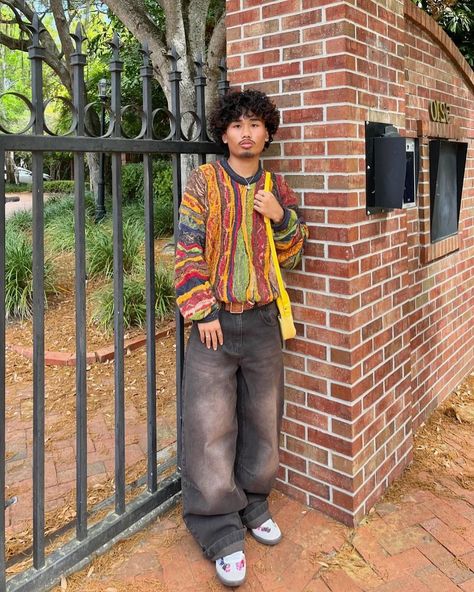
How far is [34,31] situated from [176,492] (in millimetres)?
2078

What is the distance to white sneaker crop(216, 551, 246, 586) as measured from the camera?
2105mm

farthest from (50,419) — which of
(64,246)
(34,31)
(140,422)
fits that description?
(64,246)

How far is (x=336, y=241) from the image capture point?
7.86 feet

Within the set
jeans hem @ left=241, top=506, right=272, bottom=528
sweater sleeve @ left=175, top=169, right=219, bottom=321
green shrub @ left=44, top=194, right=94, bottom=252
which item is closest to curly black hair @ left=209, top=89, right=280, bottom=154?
sweater sleeve @ left=175, top=169, right=219, bottom=321

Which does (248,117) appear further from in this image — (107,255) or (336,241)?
(107,255)

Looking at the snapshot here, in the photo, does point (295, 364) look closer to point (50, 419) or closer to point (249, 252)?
point (249, 252)

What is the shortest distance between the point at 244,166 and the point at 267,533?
5.18 feet

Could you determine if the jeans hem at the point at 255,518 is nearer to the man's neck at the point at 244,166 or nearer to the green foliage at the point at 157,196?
the man's neck at the point at 244,166

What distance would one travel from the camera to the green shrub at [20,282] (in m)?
6.09

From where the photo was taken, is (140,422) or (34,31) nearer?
(34,31)

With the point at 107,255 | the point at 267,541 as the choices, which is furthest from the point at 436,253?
the point at 107,255

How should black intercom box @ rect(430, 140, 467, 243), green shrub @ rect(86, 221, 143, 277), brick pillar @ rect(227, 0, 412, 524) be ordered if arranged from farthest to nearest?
green shrub @ rect(86, 221, 143, 277) → black intercom box @ rect(430, 140, 467, 243) → brick pillar @ rect(227, 0, 412, 524)

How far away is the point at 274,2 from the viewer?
96.3 inches

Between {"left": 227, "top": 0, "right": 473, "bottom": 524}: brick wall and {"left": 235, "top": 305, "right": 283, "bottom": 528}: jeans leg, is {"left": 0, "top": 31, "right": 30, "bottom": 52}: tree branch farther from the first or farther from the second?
{"left": 235, "top": 305, "right": 283, "bottom": 528}: jeans leg
